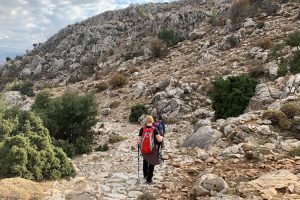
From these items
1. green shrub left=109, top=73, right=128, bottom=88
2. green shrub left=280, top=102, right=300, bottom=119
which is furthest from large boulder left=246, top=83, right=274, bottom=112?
green shrub left=109, top=73, right=128, bottom=88

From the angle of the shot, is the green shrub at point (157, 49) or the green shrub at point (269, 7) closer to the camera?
the green shrub at point (269, 7)

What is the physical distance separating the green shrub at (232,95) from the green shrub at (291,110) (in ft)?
16.2

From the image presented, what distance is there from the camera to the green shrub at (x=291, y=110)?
12945 mm

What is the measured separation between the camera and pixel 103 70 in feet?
139

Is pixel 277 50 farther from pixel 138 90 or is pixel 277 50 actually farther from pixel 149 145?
pixel 149 145

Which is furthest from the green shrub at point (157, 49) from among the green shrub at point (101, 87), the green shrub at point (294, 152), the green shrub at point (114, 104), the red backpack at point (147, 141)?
the red backpack at point (147, 141)

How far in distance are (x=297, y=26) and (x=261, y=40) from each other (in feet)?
11.2

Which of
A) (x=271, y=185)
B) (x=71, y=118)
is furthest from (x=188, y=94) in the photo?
(x=271, y=185)

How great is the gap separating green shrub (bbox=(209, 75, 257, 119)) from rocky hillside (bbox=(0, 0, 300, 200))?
0.58m

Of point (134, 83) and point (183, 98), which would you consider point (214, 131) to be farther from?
point (134, 83)

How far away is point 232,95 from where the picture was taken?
18641 mm

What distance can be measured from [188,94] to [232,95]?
562cm

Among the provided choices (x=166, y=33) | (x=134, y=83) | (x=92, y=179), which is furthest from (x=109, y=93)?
(x=92, y=179)

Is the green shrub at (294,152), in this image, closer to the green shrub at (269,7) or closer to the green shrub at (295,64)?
the green shrub at (295,64)
